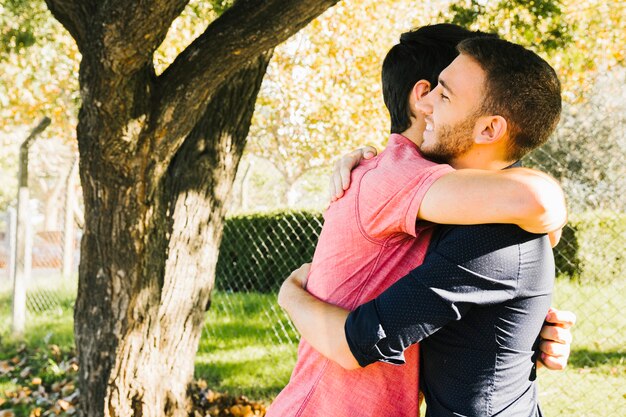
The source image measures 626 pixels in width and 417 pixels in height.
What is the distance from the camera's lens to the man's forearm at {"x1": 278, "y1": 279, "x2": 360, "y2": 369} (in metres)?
1.53

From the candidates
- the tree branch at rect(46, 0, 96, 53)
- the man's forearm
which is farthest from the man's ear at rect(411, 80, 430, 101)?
the tree branch at rect(46, 0, 96, 53)

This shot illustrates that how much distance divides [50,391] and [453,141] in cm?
558

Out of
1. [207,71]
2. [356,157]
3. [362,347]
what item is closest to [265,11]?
[207,71]

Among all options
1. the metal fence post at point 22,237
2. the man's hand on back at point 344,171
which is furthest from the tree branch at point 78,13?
the metal fence post at point 22,237

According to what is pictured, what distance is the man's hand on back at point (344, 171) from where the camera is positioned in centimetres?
176

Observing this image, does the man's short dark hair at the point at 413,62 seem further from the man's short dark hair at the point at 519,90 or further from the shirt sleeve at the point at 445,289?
the shirt sleeve at the point at 445,289

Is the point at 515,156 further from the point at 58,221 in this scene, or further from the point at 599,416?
the point at 58,221

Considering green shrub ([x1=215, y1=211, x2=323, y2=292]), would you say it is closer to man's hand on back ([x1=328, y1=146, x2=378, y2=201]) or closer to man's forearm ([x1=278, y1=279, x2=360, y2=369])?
man's hand on back ([x1=328, y1=146, x2=378, y2=201])

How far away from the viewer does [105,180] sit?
3631mm

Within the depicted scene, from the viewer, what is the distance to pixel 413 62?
1896 mm

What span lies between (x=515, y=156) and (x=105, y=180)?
8.41 ft

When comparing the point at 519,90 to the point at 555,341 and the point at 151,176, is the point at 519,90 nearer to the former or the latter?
the point at 555,341

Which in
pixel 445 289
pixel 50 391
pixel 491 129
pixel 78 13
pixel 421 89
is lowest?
pixel 50 391

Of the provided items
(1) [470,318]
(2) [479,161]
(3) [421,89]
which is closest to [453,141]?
(2) [479,161]
